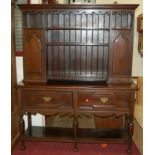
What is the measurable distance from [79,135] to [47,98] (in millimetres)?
654

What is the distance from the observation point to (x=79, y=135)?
9.15 ft

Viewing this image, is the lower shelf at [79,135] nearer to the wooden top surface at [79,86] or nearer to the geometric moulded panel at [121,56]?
the wooden top surface at [79,86]

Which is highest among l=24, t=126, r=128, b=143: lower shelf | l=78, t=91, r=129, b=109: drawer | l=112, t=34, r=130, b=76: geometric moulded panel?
l=112, t=34, r=130, b=76: geometric moulded panel

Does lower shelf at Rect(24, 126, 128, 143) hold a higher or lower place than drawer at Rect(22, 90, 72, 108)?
lower

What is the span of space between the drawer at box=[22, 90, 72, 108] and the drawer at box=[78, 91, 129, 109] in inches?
6.3

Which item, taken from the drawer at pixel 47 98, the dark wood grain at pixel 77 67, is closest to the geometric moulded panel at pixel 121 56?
the dark wood grain at pixel 77 67

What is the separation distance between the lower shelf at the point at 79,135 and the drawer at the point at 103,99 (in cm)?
43

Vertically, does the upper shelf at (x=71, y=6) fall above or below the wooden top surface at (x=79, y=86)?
above

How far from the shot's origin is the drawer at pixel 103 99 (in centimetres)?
250

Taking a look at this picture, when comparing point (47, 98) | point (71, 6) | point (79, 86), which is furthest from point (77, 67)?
point (71, 6)

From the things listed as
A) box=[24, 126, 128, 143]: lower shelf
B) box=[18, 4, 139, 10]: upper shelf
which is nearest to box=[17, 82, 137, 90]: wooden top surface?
box=[24, 126, 128, 143]: lower shelf

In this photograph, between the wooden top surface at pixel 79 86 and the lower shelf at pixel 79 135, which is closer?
the wooden top surface at pixel 79 86

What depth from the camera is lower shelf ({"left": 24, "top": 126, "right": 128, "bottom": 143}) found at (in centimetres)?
266

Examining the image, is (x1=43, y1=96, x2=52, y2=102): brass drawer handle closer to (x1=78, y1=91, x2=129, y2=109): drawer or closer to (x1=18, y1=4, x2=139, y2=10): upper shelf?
(x1=78, y1=91, x2=129, y2=109): drawer
